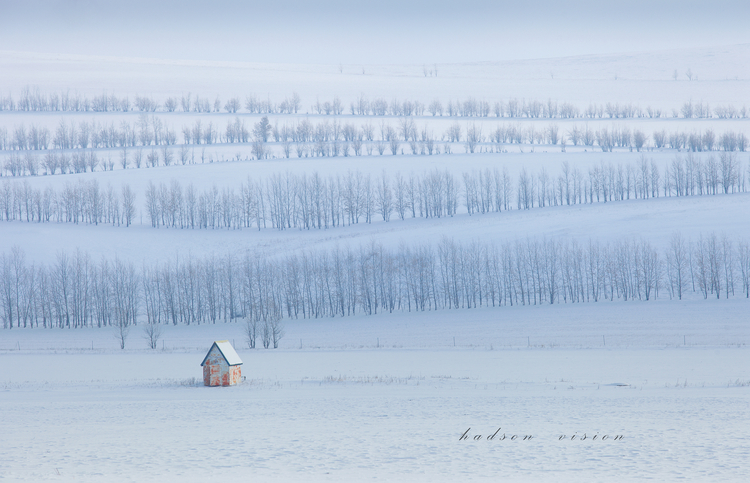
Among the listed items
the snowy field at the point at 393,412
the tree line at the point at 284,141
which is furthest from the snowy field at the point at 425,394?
the tree line at the point at 284,141

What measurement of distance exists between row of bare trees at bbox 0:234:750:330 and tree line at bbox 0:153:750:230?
2463cm

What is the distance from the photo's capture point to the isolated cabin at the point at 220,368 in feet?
88.8

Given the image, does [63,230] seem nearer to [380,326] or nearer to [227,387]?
[380,326]

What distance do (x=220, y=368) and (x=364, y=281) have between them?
35.7 m

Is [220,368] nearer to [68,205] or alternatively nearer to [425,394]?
[425,394]

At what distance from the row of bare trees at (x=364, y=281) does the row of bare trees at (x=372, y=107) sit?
105 m

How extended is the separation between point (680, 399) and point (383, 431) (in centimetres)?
1095

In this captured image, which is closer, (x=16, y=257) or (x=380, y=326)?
(x=380, y=326)

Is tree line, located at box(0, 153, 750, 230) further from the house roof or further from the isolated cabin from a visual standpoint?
the isolated cabin

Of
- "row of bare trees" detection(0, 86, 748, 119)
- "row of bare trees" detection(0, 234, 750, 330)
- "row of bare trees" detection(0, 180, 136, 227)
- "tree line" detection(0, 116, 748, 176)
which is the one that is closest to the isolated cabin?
"row of bare trees" detection(0, 234, 750, 330)

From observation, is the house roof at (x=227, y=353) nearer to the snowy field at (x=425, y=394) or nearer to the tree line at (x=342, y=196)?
the snowy field at (x=425, y=394)

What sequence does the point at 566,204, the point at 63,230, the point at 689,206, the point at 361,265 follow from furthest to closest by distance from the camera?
the point at 566,204, the point at 63,230, the point at 689,206, the point at 361,265

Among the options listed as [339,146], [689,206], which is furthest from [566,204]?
[339,146]

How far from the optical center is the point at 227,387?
87.3ft
